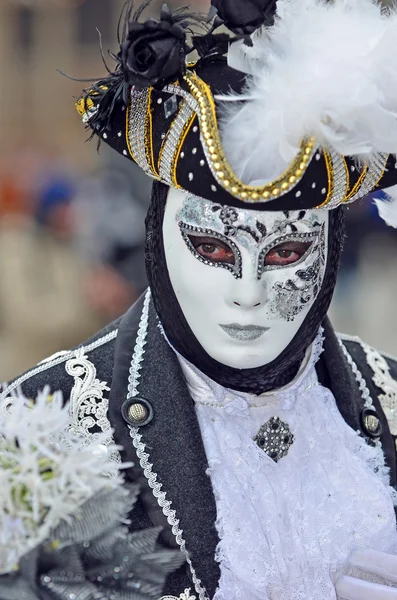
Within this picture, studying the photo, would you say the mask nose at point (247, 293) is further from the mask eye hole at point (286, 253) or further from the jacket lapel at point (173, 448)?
the jacket lapel at point (173, 448)

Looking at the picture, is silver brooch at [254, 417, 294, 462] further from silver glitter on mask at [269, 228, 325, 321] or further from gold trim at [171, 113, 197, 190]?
gold trim at [171, 113, 197, 190]

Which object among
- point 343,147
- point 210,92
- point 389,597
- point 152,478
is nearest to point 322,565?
point 389,597

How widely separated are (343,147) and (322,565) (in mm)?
744

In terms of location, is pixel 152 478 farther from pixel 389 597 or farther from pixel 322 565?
pixel 389 597

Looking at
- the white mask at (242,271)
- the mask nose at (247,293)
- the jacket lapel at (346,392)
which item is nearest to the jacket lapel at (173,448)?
the white mask at (242,271)

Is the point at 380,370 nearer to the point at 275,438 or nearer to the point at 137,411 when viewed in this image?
the point at 275,438

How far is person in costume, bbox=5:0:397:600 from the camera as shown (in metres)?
1.65

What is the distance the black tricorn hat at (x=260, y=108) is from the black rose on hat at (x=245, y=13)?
27 millimetres

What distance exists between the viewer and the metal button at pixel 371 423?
1992 millimetres

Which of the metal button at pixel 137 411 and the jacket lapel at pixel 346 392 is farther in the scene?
the jacket lapel at pixel 346 392

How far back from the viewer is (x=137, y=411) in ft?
5.90

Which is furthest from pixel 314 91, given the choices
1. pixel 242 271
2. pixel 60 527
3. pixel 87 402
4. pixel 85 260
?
pixel 85 260

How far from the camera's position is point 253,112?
1.65 m

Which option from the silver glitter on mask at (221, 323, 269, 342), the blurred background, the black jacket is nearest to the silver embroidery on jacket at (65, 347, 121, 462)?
the black jacket
